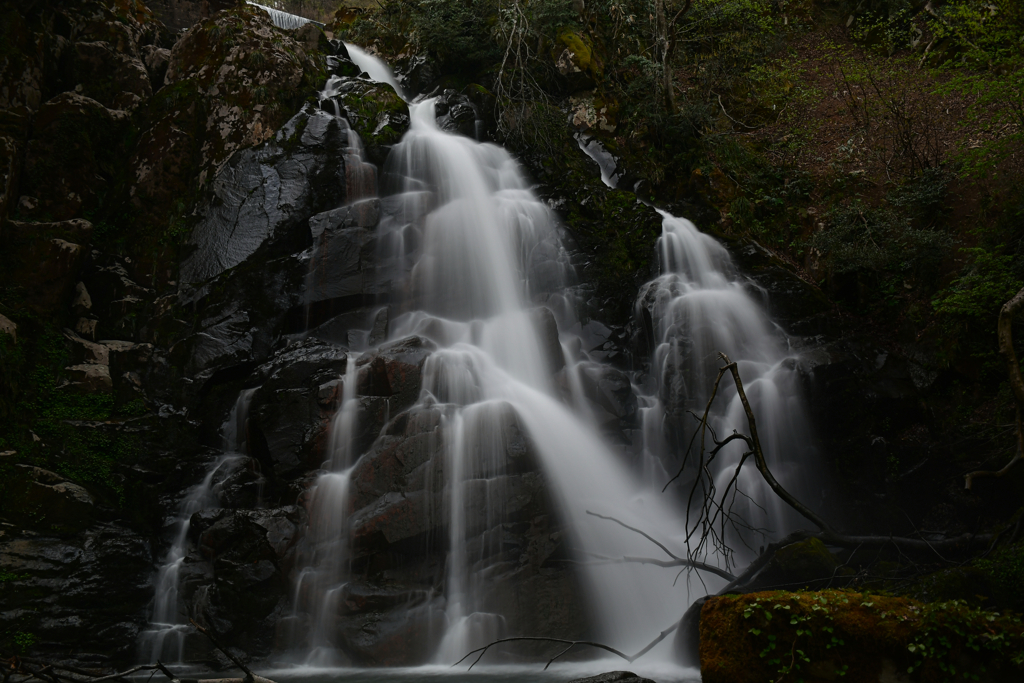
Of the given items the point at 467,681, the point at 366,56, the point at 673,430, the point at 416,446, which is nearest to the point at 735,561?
the point at 673,430

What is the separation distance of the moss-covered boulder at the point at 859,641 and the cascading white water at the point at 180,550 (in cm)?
649

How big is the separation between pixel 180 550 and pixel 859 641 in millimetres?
7975

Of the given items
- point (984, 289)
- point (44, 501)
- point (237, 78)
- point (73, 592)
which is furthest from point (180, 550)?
point (984, 289)

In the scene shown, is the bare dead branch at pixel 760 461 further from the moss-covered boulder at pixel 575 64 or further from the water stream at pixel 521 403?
the moss-covered boulder at pixel 575 64

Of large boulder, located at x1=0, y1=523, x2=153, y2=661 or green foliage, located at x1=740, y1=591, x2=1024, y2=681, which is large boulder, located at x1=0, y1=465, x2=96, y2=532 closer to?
large boulder, located at x1=0, y1=523, x2=153, y2=661

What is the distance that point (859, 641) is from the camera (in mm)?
4086

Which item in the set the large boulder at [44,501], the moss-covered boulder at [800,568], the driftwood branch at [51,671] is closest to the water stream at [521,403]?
the moss-covered boulder at [800,568]

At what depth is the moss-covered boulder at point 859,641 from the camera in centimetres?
397

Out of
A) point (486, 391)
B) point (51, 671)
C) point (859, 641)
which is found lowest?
point (859, 641)

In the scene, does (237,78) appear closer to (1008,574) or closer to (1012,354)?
(1012,354)

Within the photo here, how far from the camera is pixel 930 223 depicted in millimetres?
11188

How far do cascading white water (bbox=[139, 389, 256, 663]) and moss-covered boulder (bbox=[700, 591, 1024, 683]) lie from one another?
21.3 ft

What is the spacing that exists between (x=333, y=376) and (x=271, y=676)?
12.6ft

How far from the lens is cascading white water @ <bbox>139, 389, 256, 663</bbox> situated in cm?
741
